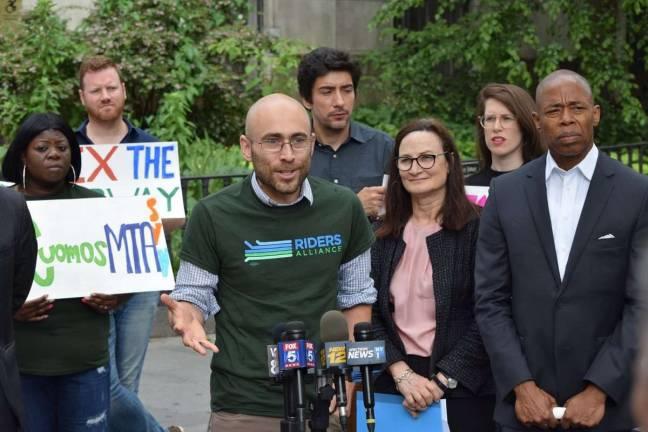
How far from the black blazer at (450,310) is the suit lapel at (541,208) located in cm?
51

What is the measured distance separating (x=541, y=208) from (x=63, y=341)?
7.63 feet

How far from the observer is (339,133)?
24.0 feet

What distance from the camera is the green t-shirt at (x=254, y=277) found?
5.20 metres

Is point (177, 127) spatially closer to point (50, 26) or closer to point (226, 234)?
point (50, 26)

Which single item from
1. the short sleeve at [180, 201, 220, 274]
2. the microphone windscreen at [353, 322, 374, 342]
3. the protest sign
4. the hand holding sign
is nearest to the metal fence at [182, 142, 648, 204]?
the protest sign

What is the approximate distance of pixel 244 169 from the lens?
12.4 metres

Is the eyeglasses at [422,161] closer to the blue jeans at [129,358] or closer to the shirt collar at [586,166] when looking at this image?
the shirt collar at [586,166]

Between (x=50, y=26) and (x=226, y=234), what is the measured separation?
9.92 meters

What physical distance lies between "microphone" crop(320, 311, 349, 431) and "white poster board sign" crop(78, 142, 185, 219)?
3.39m

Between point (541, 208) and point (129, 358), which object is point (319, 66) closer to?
point (129, 358)

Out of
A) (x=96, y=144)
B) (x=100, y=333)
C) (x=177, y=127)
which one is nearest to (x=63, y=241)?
(x=100, y=333)

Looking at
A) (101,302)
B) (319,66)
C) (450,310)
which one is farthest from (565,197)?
(101,302)

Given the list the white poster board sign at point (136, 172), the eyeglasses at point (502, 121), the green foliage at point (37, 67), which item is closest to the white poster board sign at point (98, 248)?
the white poster board sign at point (136, 172)

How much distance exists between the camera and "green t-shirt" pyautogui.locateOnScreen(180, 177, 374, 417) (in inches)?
205
